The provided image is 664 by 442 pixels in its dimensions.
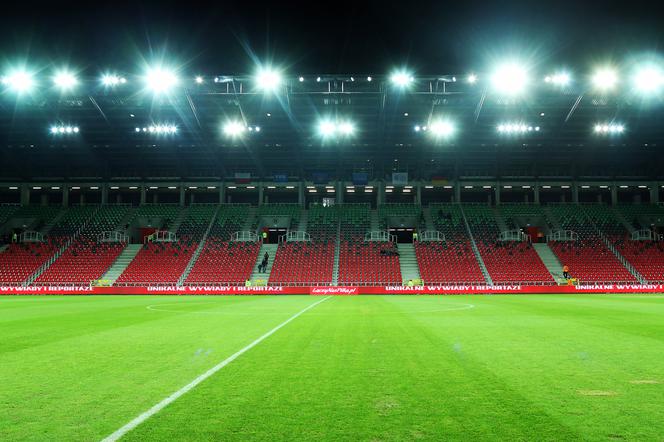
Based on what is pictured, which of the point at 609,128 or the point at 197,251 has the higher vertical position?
the point at 609,128

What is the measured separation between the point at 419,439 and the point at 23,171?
216 ft

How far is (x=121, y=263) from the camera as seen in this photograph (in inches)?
1812

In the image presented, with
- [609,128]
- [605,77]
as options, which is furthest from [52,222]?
[609,128]

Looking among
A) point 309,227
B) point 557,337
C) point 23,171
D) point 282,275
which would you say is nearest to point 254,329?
point 557,337

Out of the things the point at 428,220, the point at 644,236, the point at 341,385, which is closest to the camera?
the point at 341,385

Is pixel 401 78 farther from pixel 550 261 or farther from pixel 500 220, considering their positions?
pixel 550 261

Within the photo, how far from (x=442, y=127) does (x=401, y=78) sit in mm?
9383

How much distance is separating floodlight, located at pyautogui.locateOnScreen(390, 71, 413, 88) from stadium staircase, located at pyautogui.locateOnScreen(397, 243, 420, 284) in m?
18.2

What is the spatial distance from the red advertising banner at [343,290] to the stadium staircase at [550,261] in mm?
5361

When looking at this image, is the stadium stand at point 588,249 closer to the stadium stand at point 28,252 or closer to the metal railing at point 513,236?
the metal railing at point 513,236

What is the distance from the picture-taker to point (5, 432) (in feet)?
14.1

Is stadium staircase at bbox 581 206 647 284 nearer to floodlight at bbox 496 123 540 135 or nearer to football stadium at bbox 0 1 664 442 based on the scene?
football stadium at bbox 0 1 664 442

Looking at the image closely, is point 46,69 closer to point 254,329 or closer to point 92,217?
point 92,217

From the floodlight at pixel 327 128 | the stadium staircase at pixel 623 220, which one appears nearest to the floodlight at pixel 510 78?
the floodlight at pixel 327 128
